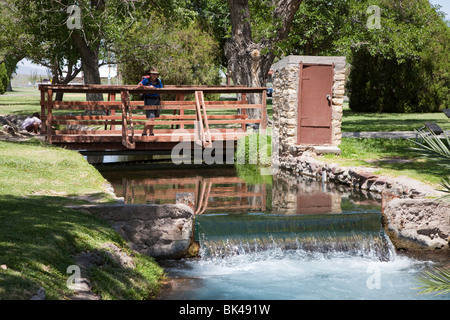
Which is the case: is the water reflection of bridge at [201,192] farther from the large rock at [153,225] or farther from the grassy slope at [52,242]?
the grassy slope at [52,242]

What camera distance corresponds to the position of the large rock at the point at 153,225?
8227 mm

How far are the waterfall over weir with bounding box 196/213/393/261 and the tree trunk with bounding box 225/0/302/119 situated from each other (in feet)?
36.3

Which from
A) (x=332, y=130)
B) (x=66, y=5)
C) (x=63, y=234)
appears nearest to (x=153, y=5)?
(x=66, y=5)

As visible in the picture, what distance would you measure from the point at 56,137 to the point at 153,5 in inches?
336

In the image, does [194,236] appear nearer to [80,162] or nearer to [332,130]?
[80,162]

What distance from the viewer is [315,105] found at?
14.9 metres

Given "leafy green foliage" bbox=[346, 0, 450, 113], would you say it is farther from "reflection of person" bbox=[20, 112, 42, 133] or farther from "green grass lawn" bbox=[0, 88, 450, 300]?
"green grass lawn" bbox=[0, 88, 450, 300]

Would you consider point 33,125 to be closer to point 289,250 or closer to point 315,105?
point 315,105

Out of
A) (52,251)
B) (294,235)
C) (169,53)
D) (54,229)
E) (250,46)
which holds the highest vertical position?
(169,53)

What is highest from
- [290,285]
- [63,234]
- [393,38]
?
[393,38]

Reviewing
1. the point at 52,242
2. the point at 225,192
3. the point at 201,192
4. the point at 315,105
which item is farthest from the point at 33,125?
the point at 52,242

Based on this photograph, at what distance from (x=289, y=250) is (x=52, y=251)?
3.74m

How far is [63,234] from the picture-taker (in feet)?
22.9

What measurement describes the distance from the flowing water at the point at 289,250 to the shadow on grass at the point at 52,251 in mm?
655
